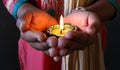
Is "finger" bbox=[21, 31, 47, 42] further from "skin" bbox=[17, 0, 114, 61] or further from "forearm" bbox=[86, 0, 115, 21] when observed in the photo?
"forearm" bbox=[86, 0, 115, 21]

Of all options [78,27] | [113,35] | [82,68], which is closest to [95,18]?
[78,27]

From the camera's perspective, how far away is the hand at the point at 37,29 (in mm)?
426

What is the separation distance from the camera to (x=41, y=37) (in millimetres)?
430

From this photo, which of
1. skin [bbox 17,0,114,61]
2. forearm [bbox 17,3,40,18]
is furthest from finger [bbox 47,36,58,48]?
forearm [bbox 17,3,40,18]

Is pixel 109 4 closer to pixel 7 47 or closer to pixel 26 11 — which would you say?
pixel 26 11

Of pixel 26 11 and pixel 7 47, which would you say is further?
pixel 7 47

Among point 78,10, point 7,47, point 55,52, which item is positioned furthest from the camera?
point 7,47

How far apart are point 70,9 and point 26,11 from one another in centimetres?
10

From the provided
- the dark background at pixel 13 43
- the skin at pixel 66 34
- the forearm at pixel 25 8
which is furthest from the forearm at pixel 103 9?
the dark background at pixel 13 43

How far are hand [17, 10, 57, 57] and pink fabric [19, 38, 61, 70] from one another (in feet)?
0.34

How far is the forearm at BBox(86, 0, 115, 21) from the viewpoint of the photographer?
0.55m

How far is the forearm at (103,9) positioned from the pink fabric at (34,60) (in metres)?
0.16

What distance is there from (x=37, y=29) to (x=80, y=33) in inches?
4.3

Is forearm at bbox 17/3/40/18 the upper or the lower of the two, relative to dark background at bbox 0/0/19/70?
upper
